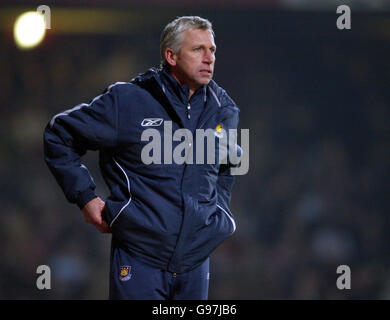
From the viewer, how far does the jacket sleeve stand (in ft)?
7.36

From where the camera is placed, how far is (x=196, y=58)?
233 centimetres

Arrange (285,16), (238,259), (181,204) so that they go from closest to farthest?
(181,204) → (238,259) → (285,16)

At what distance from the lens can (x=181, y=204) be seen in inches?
87.6

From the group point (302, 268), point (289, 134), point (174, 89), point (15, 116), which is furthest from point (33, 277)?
point (174, 89)

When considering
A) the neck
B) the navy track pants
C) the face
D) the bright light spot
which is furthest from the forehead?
the bright light spot

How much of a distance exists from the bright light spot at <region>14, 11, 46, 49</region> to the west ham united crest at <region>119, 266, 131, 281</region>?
2.66m

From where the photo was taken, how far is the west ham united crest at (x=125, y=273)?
7.27 feet

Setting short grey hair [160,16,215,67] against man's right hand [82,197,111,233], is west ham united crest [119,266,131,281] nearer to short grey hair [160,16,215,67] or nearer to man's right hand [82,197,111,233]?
man's right hand [82,197,111,233]

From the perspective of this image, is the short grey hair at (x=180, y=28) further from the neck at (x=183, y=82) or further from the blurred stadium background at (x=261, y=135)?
the blurred stadium background at (x=261, y=135)

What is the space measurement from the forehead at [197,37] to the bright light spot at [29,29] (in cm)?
237

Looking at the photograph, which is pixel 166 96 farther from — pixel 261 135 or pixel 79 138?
pixel 261 135

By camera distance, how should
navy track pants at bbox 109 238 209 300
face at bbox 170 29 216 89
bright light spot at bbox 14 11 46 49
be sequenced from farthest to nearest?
bright light spot at bbox 14 11 46 49 → face at bbox 170 29 216 89 → navy track pants at bbox 109 238 209 300

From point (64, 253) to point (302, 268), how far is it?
1.59 m
